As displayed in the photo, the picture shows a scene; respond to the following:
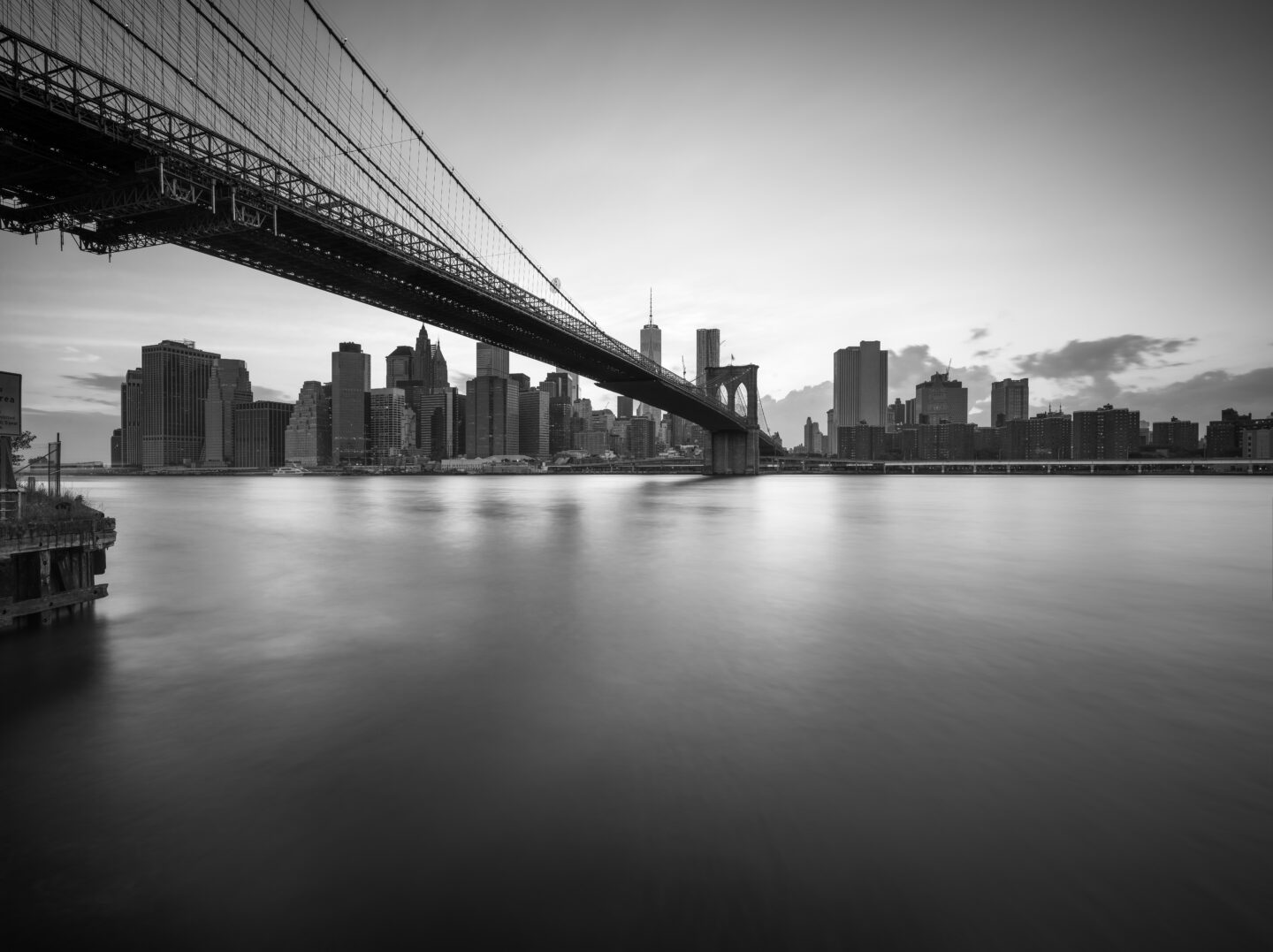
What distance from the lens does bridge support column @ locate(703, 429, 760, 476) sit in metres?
100

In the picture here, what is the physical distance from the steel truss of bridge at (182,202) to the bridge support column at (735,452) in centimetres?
6307

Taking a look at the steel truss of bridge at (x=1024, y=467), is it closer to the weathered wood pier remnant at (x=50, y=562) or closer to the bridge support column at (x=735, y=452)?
the bridge support column at (x=735, y=452)

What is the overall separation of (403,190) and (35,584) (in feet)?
132

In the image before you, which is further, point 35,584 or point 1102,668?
point 35,584

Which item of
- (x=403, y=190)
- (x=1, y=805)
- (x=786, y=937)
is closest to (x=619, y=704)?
(x=786, y=937)

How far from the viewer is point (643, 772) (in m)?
5.30

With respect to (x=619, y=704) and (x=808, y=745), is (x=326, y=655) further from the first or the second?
(x=808, y=745)

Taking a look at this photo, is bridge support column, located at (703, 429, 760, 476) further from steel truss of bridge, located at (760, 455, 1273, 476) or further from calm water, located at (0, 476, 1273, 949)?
calm water, located at (0, 476, 1273, 949)

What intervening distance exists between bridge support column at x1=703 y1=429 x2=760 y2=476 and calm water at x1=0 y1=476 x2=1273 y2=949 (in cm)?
8791

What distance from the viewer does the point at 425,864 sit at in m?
3.99

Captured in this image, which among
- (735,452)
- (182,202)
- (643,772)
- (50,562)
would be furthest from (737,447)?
(643,772)

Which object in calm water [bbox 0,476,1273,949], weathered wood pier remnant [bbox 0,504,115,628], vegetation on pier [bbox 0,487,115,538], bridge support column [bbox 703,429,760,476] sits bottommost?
calm water [bbox 0,476,1273,949]

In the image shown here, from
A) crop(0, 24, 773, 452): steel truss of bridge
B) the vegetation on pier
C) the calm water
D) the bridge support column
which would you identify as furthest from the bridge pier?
the vegetation on pier

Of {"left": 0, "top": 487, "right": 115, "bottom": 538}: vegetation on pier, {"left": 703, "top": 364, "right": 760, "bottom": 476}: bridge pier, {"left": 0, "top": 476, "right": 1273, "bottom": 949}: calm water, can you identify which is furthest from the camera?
{"left": 703, "top": 364, "right": 760, "bottom": 476}: bridge pier
